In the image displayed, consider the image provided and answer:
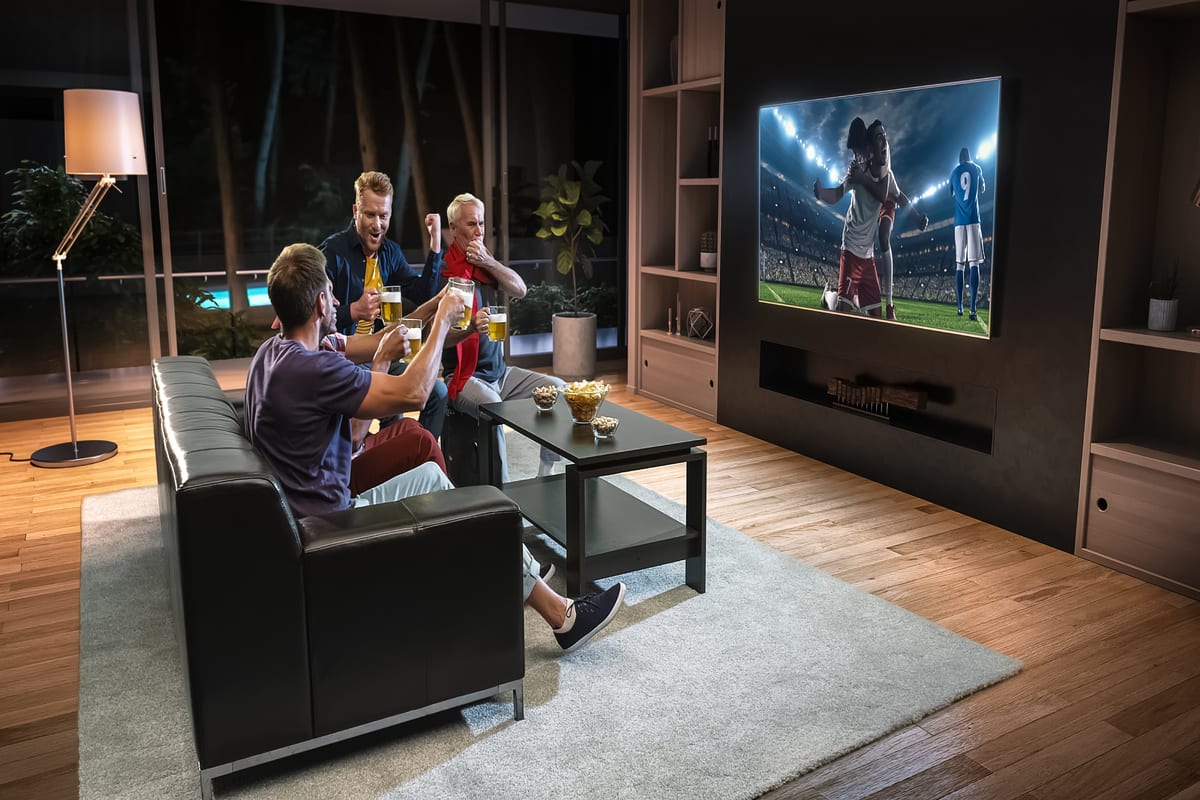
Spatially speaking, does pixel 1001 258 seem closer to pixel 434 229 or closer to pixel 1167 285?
pixel 1167 285

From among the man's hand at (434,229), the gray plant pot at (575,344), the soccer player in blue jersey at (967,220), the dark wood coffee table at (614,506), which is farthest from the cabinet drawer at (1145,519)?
the gray plant pot at (575,344)

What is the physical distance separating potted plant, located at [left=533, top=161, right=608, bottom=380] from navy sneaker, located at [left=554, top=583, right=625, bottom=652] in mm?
3941

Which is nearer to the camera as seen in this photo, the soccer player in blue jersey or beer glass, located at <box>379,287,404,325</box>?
beer glass, located at <box>379,287,404,325</box>

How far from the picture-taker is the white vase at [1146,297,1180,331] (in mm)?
3232

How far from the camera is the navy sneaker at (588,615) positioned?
284 centimetres

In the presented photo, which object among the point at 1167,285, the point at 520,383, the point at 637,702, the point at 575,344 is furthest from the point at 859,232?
the point at 575,344

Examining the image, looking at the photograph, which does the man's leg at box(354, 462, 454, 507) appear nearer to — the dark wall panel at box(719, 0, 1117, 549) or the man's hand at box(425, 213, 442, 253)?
the man's hand at box(425, 213, 442, 253)

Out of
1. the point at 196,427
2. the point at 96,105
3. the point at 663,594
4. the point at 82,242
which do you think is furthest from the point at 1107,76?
the point at 82,242

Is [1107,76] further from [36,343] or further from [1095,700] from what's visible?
[36,343]

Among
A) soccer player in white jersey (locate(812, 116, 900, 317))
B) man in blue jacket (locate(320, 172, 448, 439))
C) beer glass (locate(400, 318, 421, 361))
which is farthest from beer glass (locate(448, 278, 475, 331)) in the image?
soccer player in white jersey (locate(812, 116, 900, 317))

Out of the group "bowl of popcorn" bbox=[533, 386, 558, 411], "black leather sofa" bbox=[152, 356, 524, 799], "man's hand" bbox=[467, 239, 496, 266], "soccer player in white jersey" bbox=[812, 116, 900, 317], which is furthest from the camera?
"soccer player in white jersey" bbox=[812, 116, 900, 317]

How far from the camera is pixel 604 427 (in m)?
3.22

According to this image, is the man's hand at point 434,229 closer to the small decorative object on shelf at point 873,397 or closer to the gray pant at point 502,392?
the gray pant at point 502,392

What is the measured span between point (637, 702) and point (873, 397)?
2.41 metres
